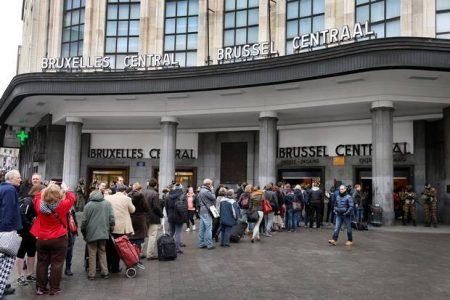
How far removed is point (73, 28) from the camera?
3041 centimetres

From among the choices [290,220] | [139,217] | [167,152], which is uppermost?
[167,152]

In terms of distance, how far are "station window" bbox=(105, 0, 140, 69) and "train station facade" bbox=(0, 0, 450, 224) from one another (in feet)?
0.22

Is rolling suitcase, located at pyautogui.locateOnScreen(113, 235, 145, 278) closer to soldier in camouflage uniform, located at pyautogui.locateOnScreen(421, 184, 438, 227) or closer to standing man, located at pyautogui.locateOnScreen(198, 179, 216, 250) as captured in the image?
standing man, located at pyautogui.locateOnScreen(198, 179, 216, 250)

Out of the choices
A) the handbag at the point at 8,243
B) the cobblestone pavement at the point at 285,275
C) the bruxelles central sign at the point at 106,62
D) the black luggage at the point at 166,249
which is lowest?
the cobblestone pavement at the point at 285,275

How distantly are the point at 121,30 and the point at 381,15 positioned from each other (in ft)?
50.9

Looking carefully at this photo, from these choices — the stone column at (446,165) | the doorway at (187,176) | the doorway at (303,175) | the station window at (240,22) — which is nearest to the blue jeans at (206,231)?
→ the stone column at (446,165)

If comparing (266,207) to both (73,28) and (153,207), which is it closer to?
(153,207)

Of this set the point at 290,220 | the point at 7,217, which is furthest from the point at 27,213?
the point at 290,220

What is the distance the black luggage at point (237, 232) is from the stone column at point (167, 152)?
38.6 ft

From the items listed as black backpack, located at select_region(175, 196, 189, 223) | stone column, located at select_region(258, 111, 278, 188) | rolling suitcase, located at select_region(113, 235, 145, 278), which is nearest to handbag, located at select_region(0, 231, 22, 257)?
rolling suitcase, located at select_region(113, 235, 145, 278)

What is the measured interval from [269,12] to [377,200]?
11.9 metres

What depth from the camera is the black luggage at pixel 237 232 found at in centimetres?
1429

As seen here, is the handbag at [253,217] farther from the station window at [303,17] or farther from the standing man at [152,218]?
the station window at [303,17]

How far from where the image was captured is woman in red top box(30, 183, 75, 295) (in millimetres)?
7562
